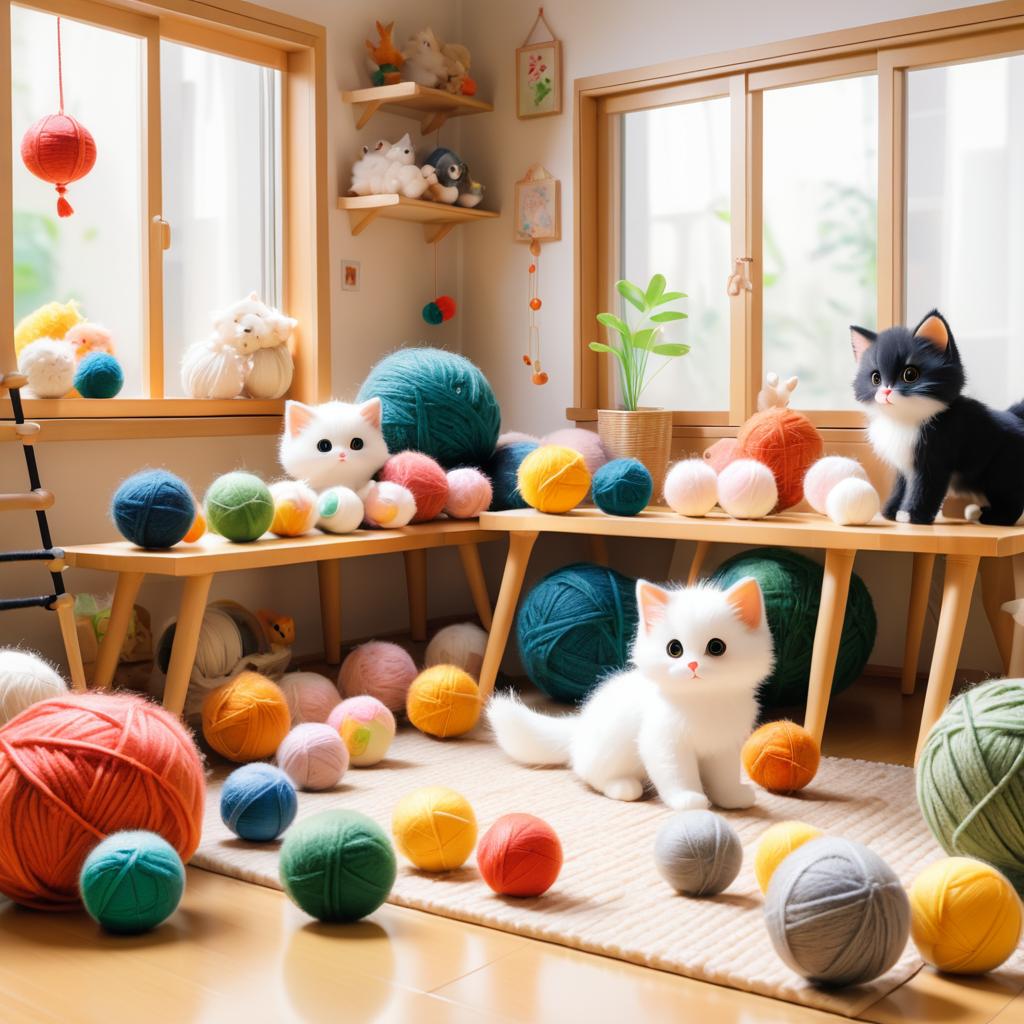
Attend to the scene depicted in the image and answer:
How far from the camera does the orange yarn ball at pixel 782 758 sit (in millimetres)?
2607

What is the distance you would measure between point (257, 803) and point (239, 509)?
2.90ft

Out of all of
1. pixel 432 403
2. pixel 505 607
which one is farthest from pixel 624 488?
pixel 432 403

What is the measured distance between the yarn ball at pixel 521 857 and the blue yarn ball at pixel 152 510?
1.16 metres

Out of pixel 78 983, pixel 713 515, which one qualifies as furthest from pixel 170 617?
pixel 78 983

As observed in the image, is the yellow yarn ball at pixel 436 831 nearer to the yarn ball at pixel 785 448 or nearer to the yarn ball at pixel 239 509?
the yarn ball at pixel 239 509

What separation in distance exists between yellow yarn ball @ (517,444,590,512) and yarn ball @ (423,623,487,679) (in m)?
0.46

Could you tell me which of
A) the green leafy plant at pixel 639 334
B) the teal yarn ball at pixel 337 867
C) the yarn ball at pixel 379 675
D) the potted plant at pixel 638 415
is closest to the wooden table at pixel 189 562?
the yarn ball at pixel 379 675

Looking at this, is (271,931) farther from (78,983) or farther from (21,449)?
(21,449)

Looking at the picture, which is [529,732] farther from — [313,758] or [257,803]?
[257,803]

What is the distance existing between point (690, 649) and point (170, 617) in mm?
1559

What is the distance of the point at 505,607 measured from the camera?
3312 millimetres

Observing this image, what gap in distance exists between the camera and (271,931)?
1.94 m

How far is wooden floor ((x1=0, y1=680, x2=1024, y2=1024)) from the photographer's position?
1.65 m

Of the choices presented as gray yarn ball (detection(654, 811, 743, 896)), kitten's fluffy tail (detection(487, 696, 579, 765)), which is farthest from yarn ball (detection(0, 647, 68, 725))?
gray yarn ball (detection(654, 811, 743, 896))
